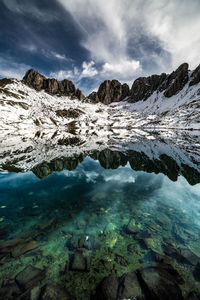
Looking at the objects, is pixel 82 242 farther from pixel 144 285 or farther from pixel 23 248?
pixel 144 285

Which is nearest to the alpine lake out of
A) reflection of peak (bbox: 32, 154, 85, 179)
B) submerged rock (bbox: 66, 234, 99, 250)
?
submerged rock (bbox: 66, 234, 99, 250)

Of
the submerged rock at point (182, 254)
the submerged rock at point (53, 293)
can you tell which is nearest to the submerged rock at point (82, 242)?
the submerged rock at point (53, 293)

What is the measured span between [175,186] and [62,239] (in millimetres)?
14540

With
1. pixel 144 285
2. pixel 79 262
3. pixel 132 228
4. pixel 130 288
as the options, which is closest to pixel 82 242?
pixel 79 262

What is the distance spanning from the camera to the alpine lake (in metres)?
5.76

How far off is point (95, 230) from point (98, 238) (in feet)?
2.51

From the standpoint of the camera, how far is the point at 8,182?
1630 cm

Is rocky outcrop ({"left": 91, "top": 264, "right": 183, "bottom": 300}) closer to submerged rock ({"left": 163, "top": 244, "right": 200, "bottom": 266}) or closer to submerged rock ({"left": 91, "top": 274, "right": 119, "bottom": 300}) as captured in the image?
submerged rock ({"left": 91, "top": 274, "right": 119, "bottom": 300})

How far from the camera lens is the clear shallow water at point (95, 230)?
6.53 m

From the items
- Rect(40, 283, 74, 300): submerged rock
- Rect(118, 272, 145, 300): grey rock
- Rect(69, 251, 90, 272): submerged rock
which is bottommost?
Rect(69, 251, 90, 272): submerged rock

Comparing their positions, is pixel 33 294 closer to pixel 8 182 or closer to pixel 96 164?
pixel 8 182

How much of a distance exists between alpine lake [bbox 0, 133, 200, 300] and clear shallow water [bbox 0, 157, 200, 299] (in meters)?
0.05

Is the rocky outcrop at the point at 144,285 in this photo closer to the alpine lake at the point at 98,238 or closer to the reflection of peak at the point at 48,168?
the alpine lake at the point at 98,238

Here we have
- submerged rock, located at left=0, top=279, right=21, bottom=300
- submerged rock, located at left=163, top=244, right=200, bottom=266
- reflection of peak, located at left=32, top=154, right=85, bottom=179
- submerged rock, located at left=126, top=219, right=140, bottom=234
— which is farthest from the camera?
reflection of peak, located at left=32, top=154, right=85, bottom=179
